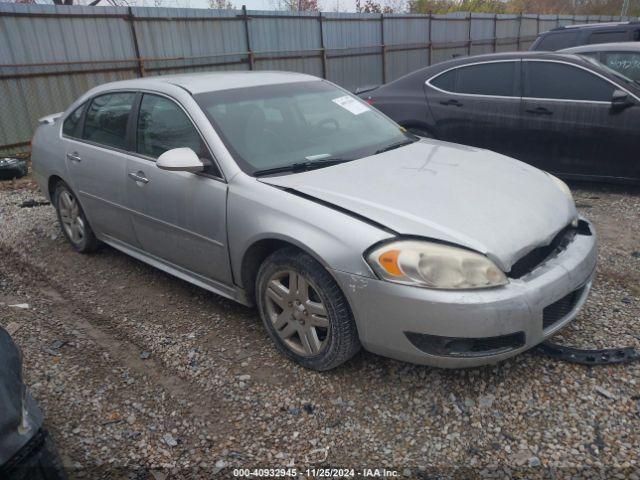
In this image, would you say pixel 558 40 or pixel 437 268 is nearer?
pixel 437 268

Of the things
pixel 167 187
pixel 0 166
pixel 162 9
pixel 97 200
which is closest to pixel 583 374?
pixel 167 187

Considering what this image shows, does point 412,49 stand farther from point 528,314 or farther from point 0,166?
point 528,314

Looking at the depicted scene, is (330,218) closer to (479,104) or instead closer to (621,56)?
(479,104)

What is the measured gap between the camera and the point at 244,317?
11.9ft

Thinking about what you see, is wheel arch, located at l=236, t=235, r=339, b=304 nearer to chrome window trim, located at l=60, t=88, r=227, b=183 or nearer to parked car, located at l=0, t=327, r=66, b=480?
chrome window trim, located at l=60, t=88, r=227, b=183

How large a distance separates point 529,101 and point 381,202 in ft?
12.7

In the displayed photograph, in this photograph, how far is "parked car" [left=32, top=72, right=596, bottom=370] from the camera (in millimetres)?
2477

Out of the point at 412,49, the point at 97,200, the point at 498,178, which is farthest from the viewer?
the point at 412,49

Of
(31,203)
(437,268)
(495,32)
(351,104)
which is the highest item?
(351,104)

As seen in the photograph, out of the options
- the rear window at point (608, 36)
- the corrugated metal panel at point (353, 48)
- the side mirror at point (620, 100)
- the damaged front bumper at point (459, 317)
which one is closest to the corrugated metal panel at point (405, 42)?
the corrugated metal panel at point (353, 48)


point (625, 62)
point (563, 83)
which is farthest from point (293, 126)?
point (625, 62)

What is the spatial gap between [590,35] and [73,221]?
8.75 m

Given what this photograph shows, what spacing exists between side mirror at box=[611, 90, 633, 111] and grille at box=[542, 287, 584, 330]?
10.8 feet

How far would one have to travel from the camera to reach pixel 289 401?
277 centimetres
